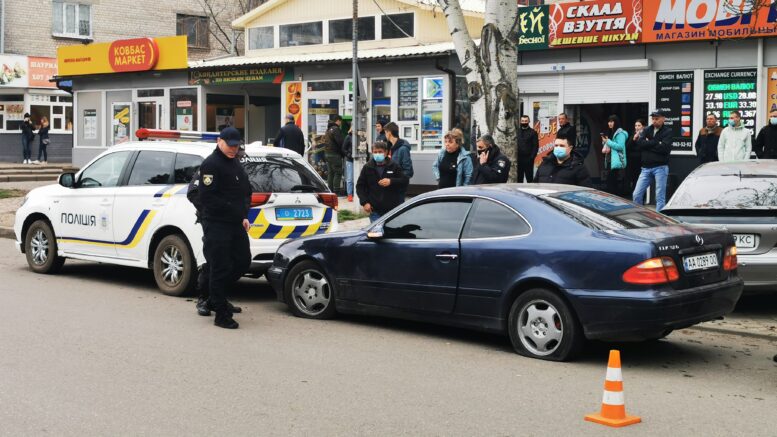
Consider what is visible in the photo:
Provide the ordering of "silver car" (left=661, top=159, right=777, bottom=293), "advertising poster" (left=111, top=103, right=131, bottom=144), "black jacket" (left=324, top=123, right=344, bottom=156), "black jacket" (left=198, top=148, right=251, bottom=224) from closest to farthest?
"black jacket" (left=198, top=148, right=251, bottom=224) → "silver car" (left=661, top=159, right=777, bottom=293) → "black jacket" (left=324, top=123, right=344, bottom=156) → "advertising poster" (left=111, top=103, right=131, bottom=144)

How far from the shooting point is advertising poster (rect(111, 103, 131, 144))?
30.0 meters

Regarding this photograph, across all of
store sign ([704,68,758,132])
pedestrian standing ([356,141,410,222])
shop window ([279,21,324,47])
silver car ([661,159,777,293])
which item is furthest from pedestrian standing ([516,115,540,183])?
shop window ([279,21,324,47])

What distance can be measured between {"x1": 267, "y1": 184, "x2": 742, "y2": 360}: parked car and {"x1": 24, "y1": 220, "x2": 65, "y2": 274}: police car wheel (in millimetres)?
4569

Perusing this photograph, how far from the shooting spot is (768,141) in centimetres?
1603

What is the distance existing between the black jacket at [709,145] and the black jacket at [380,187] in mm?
7115

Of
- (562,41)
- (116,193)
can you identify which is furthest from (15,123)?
(116,193)

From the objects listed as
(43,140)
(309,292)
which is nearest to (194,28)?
(43,140)

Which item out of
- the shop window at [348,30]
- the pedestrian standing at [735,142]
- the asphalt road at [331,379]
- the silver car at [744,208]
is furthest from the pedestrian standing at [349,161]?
the silver car at [744,208]

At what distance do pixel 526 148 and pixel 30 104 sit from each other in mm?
27374

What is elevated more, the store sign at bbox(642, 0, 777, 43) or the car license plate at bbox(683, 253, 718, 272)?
the store sign at bbox(642, 0, 777, 43)

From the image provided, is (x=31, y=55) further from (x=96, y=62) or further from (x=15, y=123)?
(x=96, y=62)

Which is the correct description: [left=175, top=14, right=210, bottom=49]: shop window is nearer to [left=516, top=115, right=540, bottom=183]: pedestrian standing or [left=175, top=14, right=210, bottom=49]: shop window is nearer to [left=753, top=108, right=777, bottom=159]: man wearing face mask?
[left=516, top=115, right=540, bottom=183]: pedestrian standing

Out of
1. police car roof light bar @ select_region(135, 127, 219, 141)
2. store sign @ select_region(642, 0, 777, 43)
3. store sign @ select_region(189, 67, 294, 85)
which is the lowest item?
police car roof light bar @ select_region(135, 127, 219, 141)

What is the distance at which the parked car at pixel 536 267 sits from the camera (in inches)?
291
